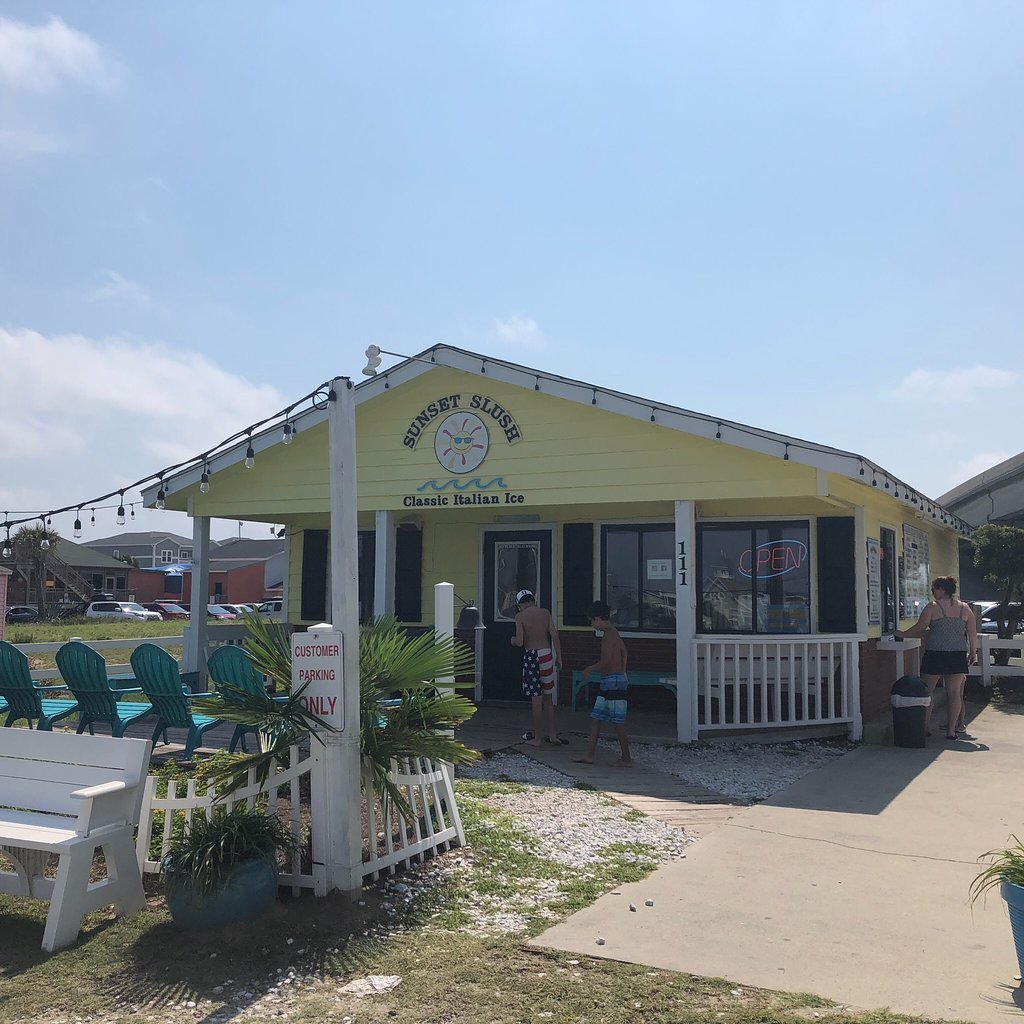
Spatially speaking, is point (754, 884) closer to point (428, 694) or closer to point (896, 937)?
point (896, 937)

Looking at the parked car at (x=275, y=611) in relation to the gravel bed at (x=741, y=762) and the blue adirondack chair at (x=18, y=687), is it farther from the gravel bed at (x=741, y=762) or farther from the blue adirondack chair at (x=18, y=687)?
the gravel bed at (x=741, y=762)

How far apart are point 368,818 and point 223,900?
3.32ft

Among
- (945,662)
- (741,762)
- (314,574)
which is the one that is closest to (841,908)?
(741,762)

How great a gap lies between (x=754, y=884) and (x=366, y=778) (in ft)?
7.18

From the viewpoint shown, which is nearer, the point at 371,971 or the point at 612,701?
the point at 371,971

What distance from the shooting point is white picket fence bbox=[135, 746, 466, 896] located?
16.8 ft

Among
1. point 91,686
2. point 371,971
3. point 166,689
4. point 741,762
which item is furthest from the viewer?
point 741,762

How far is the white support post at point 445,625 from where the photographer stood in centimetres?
607

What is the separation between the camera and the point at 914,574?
49.9ft

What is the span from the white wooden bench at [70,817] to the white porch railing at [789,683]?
6.13 metres

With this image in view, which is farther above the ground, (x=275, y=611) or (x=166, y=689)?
(x=275, y=611)

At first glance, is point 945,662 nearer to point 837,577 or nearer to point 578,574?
point 837,577

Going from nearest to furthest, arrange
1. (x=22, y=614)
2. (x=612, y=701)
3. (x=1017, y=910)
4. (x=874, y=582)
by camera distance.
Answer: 1. (x=1017, y=910)
2. (x=612, y=701)
3. (x=874, y=582)
4. (x=22, y=614)

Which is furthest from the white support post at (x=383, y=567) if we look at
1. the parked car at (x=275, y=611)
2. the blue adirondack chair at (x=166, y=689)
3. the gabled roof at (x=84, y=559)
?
the gabled roof at (x=84, y=559)
